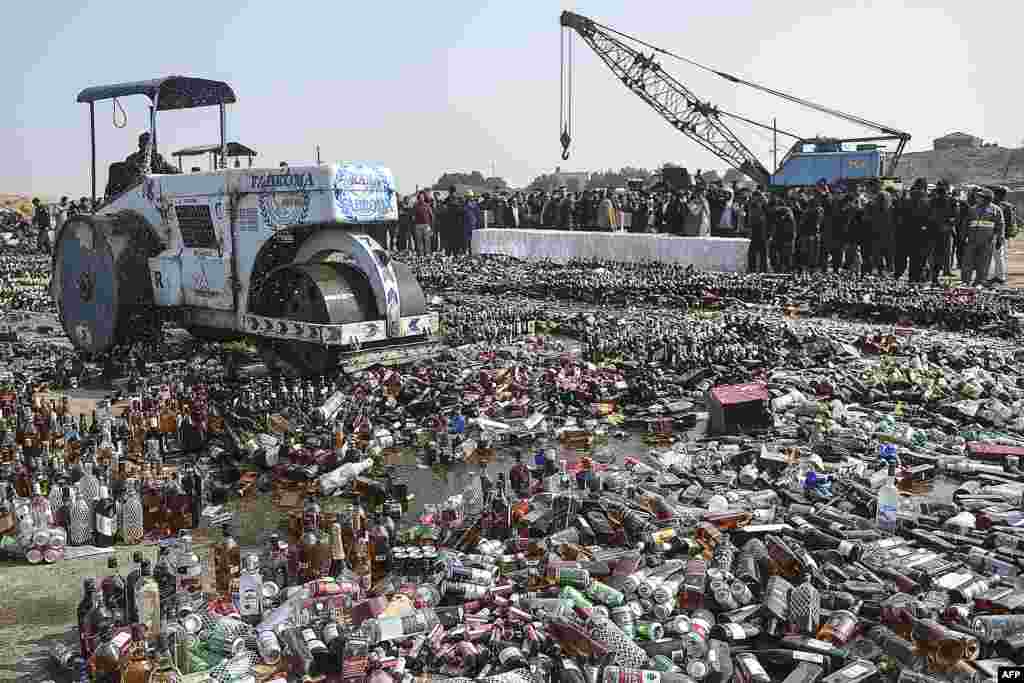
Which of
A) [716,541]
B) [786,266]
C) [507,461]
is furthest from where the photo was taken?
[786,266]

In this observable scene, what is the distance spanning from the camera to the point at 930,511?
6.25m

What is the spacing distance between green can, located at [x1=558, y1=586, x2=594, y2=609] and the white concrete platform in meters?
17.0

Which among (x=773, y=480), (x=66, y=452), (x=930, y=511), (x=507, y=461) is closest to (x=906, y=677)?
(x=930, y=511)

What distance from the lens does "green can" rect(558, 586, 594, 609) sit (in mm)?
4770

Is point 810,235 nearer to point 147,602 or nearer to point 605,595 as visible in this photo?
point 605,595

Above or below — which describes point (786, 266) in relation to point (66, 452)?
above

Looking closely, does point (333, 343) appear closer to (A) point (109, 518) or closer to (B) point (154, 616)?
(A) point (109, 518)

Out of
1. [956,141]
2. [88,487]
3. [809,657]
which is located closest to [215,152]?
→ [88,487]

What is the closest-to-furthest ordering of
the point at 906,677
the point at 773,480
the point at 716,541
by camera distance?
the point at 906,677 < the point at 716,541 < the point at 773,480

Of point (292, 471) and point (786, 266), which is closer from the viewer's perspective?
point (292, 471)

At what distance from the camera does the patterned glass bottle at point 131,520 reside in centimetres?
630

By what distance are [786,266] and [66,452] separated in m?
16.4

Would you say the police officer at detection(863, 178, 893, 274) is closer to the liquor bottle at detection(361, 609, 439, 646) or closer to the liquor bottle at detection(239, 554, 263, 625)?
the liquor bottle at detection(361, 609, 439, 646)

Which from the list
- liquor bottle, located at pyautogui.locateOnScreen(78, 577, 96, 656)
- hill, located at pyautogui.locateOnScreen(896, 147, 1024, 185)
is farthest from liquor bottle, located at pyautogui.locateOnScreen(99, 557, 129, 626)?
hill, located at pyautogui.locateOnScreen(896, 147, 1024, 185)
